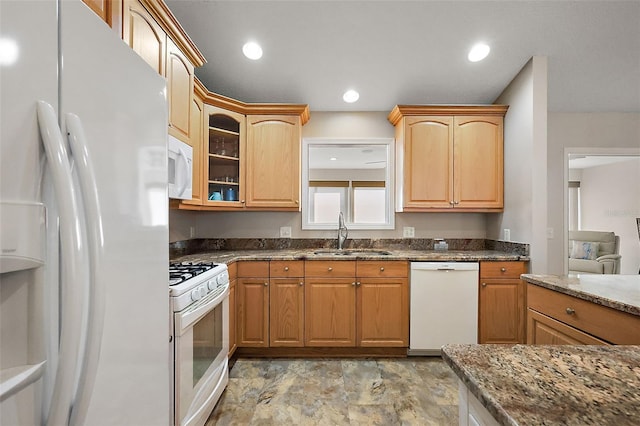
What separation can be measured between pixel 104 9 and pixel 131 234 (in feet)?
2.93

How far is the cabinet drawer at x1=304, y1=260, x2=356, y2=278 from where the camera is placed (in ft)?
9.26

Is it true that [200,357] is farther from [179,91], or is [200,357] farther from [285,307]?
[179,91]

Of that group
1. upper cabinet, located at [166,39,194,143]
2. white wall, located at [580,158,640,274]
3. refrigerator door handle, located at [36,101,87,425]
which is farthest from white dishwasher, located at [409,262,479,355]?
white wall, located at [580,158,640,274]

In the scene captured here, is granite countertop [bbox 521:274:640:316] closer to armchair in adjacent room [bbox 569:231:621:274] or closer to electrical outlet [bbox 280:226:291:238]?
electrical outlet [bbox 280:226:291:238]

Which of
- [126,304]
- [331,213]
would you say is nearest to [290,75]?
[331,213]

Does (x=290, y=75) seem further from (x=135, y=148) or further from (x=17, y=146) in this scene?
(x=17, y=146)

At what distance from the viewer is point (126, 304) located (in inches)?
32.8

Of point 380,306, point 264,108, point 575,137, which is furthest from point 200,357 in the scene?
point 575,137

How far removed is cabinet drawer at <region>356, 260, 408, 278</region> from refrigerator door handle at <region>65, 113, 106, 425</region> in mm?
2336

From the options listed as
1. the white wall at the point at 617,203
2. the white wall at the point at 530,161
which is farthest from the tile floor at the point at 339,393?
the white wall at the point at 617,203

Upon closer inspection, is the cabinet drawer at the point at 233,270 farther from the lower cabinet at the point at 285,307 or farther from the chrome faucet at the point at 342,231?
the chrome faucet at the point at 342,231

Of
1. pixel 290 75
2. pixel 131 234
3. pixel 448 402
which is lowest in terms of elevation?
pixel 448 402

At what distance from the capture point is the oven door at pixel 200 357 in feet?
5.02

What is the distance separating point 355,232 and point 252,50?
79.6 inches
